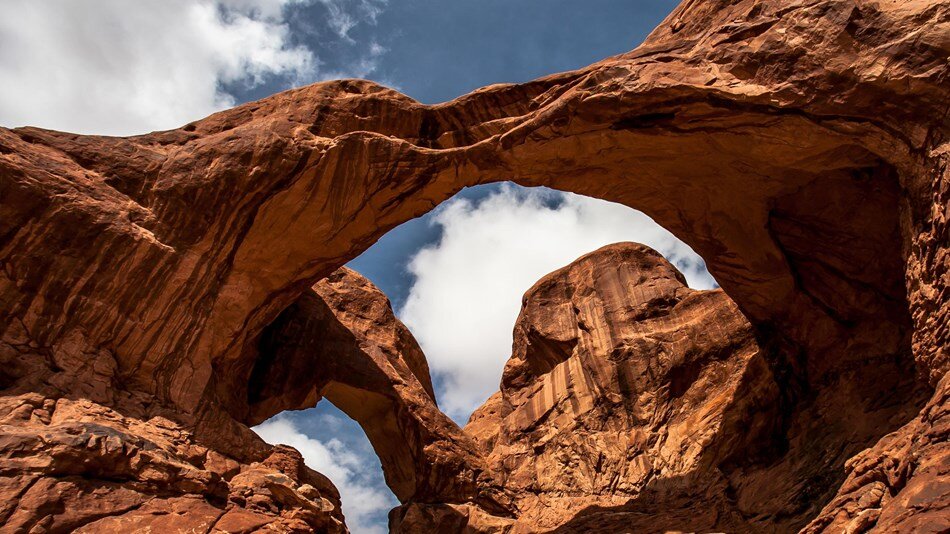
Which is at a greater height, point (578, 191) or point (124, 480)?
point (578, 191)

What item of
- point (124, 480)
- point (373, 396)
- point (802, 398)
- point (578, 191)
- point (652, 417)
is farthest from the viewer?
point (652, 417)

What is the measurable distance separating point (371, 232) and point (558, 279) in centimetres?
1002

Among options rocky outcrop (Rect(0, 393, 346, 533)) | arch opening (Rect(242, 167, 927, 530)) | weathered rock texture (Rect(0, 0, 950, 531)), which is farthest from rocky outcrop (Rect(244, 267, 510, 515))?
rocky outcrop (Rect(0, 393, 346, 533))

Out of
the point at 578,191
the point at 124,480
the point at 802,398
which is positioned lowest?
the point at 124,480

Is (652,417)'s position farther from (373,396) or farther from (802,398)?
(373,396)

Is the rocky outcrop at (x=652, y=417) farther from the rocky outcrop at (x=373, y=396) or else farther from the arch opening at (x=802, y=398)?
the rocky outcrop at (x=373, y=396)

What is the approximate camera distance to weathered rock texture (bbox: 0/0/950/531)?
12461 mm

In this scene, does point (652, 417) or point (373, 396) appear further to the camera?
point (652, 417)

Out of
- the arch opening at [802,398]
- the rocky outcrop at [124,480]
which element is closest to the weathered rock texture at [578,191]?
the arch opening at [802,398]

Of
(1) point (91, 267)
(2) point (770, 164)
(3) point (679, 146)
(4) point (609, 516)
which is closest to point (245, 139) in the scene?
(1) point (91, 267)

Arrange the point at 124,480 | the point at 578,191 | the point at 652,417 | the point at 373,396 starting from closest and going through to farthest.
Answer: the point at 124,480, the point at 578,191, the point at 373,396, the point at 652,417

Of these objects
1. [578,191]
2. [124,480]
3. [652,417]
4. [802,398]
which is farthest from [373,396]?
[802,398]

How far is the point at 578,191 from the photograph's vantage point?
56.0ft

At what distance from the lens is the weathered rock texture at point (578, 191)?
1246 cm
